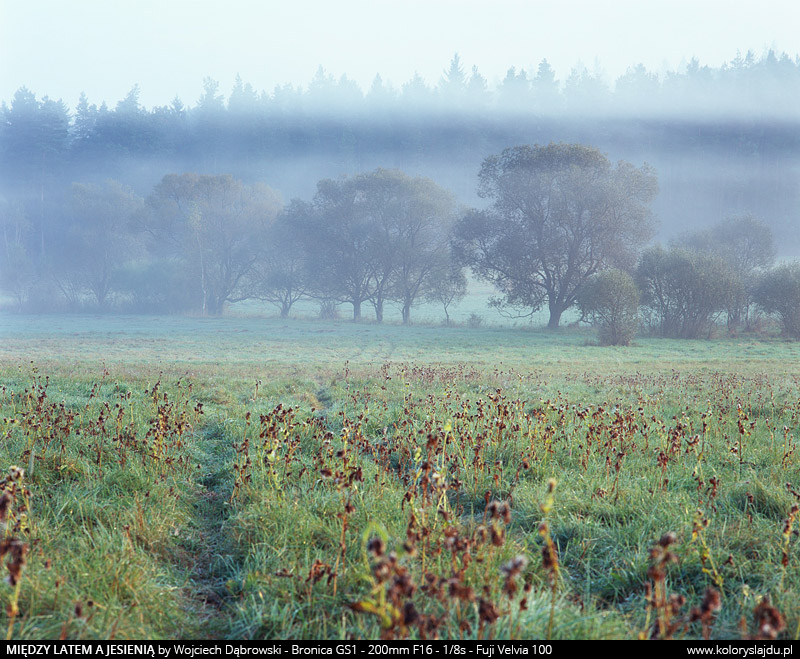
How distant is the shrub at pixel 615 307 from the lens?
1282 inches

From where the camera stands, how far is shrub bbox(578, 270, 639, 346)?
32562mm

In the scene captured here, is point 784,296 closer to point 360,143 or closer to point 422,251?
point 422,251

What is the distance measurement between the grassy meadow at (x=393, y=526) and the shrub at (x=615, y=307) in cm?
2269

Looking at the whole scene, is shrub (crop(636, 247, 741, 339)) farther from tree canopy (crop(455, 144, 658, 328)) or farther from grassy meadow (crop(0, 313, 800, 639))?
grassy meadow (crop(0, 313, 800, 639))

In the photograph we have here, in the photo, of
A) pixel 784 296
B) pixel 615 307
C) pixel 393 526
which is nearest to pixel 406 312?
pixel 615 307

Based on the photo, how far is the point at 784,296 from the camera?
118 ft

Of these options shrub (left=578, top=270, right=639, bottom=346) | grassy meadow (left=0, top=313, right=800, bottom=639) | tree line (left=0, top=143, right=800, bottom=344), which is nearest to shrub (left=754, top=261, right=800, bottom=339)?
tree line (left=0, top=143, right=800, bottom=344)

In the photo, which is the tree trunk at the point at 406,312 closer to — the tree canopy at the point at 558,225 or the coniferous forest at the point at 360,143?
the tree canopy at the point at 558,225

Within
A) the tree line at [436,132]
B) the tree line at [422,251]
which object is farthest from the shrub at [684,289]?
the tree line at [436,132]

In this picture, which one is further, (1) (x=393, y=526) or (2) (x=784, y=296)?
(2) (x=784, y=296)

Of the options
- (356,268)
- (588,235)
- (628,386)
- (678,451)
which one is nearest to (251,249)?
(356,268)

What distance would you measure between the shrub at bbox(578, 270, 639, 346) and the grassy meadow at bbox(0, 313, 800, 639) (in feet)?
74.4

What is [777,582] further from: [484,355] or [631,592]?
[484,355]

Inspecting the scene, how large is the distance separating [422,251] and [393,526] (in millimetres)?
49631
